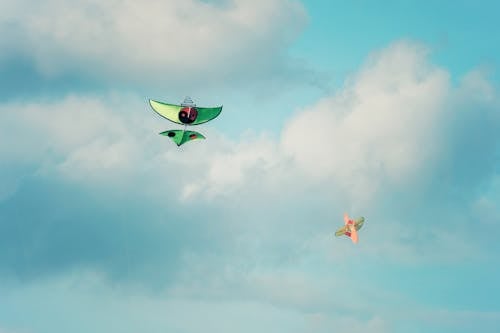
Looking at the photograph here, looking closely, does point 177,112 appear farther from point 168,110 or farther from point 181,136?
point 181,136

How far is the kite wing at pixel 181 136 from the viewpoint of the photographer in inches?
5925

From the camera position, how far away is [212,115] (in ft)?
Answer: 516

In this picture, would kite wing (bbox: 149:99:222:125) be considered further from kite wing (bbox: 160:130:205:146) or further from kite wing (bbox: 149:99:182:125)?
kite wing (bbox: 160:130:205:146)

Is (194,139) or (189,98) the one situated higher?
(189,98)

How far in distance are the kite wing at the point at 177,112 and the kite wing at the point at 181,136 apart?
395 centimetres

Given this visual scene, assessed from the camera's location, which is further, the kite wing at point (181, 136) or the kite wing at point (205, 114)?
the kite wing at point (205, 114)

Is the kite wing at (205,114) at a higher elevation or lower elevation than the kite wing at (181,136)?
higher

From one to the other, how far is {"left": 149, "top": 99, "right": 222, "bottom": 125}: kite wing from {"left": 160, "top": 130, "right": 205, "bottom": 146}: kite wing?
3945 mm

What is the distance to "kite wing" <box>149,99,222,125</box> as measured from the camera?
511ft

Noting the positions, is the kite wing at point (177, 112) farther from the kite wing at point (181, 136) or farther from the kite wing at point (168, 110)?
the kite wing at point (181, 136)

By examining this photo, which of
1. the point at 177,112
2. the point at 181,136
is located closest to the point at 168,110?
the point at 177,112

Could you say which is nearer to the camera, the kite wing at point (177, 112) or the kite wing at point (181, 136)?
the kite wing at point (181, 136)

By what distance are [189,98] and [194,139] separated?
1089 cm

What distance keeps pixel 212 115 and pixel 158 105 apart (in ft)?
45.1
